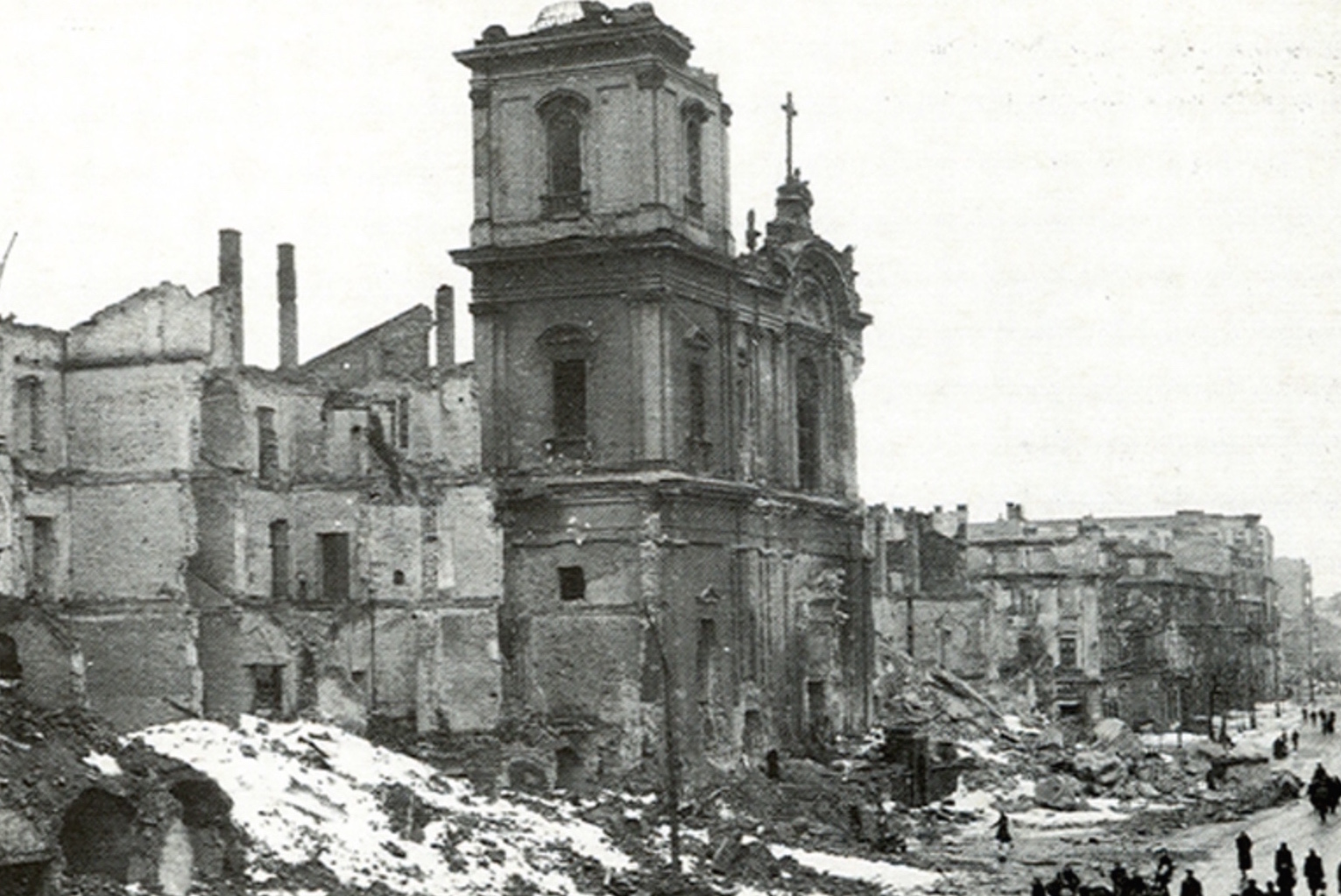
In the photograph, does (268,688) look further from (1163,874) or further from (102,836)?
(1163,874)

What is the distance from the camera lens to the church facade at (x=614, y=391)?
1811 inches

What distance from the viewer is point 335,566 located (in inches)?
1768

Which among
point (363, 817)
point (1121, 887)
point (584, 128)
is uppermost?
point (584, 128)

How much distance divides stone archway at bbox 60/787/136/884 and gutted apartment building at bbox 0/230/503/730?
17.8 feet

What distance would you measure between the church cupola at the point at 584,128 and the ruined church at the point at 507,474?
0.07 meters

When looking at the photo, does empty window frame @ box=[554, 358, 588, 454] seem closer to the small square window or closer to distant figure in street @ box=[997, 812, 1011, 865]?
the small square window

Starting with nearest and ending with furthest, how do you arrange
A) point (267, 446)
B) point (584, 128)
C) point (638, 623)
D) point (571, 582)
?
Answer: point (267, 446) < point (638, 623) < point (571, 582) < point (584, 128)

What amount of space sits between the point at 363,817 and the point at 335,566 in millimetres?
11678

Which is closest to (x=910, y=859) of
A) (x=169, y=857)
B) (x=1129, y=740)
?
(x=169, y=857)

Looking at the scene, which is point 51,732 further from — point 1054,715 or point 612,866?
point 1054,715

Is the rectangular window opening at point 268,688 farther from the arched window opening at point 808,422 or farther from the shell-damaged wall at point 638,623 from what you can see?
the arched window opening at point 808,422

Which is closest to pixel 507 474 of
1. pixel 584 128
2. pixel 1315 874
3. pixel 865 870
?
pixel 584 128

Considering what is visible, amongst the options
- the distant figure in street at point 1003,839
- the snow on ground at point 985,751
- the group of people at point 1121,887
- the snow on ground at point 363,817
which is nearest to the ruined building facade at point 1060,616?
the snow on ground at point 985,751

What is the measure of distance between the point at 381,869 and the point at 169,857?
3730mm
